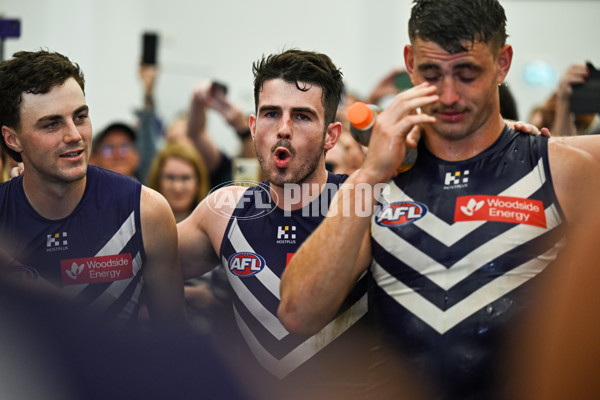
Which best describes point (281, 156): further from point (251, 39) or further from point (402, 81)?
point (251, 39)

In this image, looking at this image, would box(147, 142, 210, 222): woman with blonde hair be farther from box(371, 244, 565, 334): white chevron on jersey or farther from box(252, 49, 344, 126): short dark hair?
box(371, 244, 565, 334): white chevron on jersey

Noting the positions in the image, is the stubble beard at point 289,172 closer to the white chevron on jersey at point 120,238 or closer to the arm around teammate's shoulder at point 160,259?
the arm around teammate's shoulder at point 160,259

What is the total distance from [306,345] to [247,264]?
1.15ft

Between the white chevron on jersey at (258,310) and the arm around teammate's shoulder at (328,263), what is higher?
the arm around teammate's shoulder at (328,263)

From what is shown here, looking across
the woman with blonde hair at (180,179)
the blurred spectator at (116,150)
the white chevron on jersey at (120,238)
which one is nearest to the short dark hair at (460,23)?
the white chevron on jersey at (120,238)

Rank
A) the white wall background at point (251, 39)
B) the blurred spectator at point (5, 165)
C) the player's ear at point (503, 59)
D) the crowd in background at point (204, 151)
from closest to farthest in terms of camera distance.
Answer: the player's ear at point (503, 59)
the crowd in background at point (204, 151)
the blurred spectator at point (5, 165)
the white wall background at point (251, 39)

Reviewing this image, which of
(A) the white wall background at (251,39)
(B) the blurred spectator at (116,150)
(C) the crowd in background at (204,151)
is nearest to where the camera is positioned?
(C) the crowd in background at (204,151)

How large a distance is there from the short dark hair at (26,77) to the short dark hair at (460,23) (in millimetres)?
1241

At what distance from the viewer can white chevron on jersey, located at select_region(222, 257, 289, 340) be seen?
8.44 feet

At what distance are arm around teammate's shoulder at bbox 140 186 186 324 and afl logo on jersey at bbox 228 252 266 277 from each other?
9.8 inches

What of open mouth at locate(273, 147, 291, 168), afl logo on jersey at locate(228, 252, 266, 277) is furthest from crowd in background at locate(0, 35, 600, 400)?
open mouth at locate(273, 147, 291, 168)

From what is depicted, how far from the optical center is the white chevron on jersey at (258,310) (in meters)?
2.57

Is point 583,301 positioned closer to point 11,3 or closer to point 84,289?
point 84,289

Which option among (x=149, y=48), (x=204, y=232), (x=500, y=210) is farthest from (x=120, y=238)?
(x=149, y=48)
